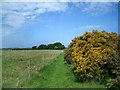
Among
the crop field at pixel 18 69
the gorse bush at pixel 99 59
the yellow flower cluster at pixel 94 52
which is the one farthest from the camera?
the yellow flower cluster at pixel 94 52

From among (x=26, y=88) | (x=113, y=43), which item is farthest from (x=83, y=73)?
(x=26, y=88)

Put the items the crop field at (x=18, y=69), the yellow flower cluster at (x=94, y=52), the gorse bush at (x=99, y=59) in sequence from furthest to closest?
the yellow flower cluster at (x=94, y=52) → the crop field at (x=18, y=69) → the gorse bush at (x=99, y=59)

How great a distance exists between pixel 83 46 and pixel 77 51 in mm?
688

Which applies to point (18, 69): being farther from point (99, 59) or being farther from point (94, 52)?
point (99, 59)

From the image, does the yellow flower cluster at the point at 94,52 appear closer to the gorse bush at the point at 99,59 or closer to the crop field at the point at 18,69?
the gorse bush at the point at 99,59

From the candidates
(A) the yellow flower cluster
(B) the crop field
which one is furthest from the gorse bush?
(B) the crop field

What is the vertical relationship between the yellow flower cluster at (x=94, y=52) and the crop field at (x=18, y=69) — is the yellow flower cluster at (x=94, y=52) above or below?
above

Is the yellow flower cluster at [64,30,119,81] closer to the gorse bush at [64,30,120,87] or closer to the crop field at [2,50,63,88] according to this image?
the gorse bush at [64,30,120,87]

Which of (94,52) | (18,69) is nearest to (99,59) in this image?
(94,52)

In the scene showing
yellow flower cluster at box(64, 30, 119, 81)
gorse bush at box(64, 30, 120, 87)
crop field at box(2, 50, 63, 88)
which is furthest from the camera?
yellow flower cluster at box(64, 30, 119, 81)

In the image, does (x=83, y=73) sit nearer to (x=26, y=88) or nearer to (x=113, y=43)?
(x=113, y=43)

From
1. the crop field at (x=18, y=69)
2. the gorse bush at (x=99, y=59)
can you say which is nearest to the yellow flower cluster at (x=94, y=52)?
the gorse bush at (x=99, y=59)

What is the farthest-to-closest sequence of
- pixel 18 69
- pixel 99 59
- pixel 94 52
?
pixel 18 69 → pixel 94 52 → pixel 99 59

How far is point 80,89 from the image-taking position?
7.21 meters
